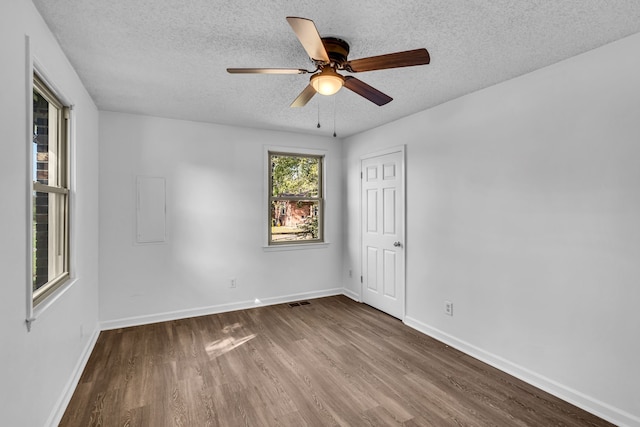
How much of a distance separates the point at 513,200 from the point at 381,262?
1.93 metres

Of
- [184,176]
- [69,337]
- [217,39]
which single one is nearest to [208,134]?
[184,176]

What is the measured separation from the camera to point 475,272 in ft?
10.0

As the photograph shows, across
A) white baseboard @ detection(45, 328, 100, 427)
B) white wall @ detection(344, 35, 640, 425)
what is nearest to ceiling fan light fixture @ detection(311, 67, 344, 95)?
white wall @ detection(344, 35, 640, 425)

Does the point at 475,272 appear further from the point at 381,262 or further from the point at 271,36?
the point at 271,36

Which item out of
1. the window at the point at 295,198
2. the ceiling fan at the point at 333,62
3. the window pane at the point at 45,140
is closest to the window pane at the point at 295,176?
the window at the point at 295,198

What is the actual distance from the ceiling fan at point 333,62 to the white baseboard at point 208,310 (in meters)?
3.02

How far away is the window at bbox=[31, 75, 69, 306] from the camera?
6.51 ft

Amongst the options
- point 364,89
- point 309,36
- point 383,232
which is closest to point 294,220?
→ point 383,232

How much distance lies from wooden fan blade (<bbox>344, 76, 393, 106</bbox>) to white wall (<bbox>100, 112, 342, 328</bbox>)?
2.41m

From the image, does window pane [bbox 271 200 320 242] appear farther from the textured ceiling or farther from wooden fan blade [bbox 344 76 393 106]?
wooden fan blade [bbox 344 76 393 106]

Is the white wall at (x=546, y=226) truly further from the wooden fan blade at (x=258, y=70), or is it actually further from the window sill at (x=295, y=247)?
the wooden fan blade at (x=258, y=70)

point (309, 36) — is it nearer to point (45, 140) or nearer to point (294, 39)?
point (294, 39)

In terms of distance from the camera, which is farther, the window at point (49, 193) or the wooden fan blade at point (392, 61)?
the window at point (49, 193)

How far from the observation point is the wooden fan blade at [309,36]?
1494mm
